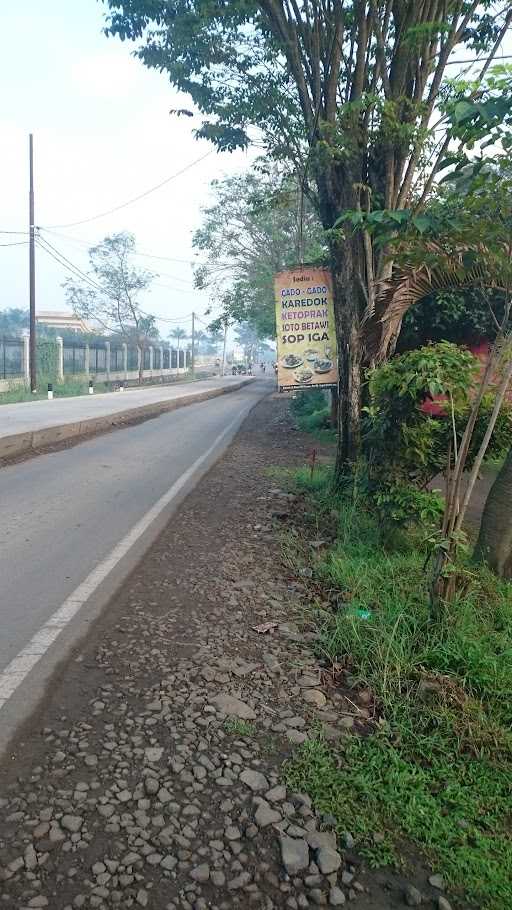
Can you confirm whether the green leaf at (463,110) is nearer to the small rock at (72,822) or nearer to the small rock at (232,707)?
the small rock at (232,707)

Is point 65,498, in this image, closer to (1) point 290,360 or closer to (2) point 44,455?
(1) point 290,360

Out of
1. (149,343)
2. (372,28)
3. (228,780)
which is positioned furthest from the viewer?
(149,343)

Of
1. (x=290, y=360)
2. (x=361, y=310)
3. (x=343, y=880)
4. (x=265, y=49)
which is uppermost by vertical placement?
(x=265, y=49)

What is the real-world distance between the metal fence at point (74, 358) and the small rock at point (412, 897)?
37.6 metres

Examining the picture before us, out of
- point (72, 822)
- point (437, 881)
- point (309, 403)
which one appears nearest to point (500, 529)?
point (437, 881)

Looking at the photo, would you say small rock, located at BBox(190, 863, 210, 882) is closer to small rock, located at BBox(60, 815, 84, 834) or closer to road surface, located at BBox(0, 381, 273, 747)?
small rock, located at BBox(60, 815, 84, 834)

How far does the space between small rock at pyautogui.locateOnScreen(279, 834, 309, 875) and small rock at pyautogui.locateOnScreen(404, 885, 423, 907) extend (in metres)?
0.33

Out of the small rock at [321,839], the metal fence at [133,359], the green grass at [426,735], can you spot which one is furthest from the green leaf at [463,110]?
the metal fence at [133,359]

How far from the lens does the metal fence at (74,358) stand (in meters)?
37.6

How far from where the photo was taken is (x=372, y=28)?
7.25 m

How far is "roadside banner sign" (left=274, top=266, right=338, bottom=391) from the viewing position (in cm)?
795

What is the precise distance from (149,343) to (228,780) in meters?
55.7

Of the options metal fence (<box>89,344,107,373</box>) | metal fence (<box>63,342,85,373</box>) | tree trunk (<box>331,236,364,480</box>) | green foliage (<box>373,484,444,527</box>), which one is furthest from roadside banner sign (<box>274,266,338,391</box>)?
metal fence (<box>89,344,107,373</box>)

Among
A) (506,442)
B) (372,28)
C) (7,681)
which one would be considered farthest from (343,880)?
(372,28)
